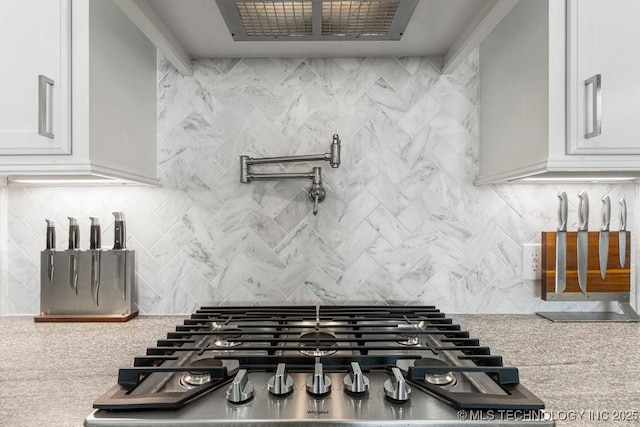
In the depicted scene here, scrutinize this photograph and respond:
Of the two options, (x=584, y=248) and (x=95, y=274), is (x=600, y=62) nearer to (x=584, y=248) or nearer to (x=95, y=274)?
(x=584, y=248)

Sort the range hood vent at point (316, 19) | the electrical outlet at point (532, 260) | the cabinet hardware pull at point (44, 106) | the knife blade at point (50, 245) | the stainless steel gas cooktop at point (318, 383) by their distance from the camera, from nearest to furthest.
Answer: the stainless steel gas cooktop at point (318, 383)
the cabinet hardware pull at point (44, 106)
the range hood vent at point (316, 19)
the knife blade at point (50, 245)
the electrical outlet at point (532, 260)

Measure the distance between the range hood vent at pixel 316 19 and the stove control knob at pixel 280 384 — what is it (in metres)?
0.87

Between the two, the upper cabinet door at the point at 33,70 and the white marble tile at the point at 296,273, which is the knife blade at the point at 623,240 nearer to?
the white marble tile at the point at 296,273

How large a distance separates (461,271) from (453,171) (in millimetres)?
343

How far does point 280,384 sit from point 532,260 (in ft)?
3.56

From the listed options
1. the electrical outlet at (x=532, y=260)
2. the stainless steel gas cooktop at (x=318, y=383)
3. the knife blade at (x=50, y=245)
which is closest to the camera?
the stainless steel gas cooktop at (x=318, y=383)

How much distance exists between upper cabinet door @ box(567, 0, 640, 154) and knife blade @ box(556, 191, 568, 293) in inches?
17.5

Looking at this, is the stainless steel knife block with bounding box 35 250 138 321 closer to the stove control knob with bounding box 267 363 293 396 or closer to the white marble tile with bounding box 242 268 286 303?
the white marble tile with bounding box 242 268 286 303

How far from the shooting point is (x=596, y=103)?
3.35ft

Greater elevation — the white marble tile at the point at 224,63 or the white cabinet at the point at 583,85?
the white marble tile at the point at 224,63

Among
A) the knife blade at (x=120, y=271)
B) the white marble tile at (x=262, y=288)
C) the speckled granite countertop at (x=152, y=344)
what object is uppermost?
the knife blade at (x=120, y=271)

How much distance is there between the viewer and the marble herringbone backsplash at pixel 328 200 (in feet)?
5.06

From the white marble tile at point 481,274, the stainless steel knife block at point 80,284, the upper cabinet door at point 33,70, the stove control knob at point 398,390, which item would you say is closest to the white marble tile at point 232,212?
the stainless steel knife block at point 80,284

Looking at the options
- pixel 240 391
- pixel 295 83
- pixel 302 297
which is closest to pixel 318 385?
pixel 240 391
